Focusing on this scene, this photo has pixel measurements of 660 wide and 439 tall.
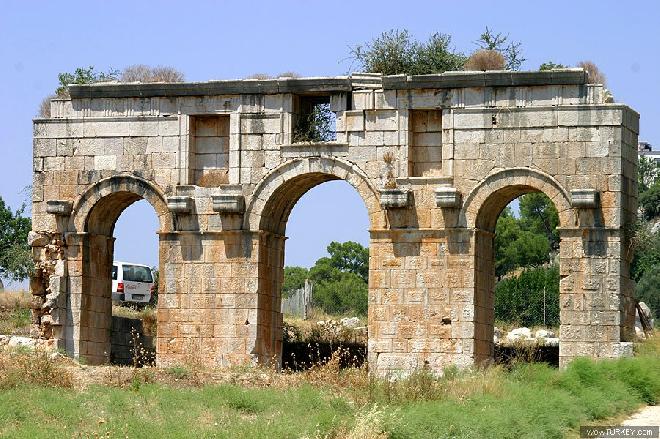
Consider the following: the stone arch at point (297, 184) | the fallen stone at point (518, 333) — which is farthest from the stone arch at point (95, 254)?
the fallen stone at point (518, 333)

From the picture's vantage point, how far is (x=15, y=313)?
33688 mm

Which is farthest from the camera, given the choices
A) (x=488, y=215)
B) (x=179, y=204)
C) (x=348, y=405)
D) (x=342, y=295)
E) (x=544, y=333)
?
(x=342, y=295)

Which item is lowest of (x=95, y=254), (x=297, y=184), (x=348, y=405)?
(x=348, y=405)

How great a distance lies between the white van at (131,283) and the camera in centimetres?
3744

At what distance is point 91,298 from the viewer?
94.8 feet

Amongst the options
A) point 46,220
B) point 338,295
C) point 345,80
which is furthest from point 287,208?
point 338,295

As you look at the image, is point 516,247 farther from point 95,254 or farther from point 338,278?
point 95,254

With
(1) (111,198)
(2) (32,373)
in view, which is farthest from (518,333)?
(2) (32,373)

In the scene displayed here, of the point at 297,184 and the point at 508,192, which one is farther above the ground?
the point at 297,184

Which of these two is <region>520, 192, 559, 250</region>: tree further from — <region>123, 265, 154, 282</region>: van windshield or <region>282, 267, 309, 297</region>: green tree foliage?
<region>123, 265, 154, 282</region>: van windshield

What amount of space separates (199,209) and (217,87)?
7.83ft

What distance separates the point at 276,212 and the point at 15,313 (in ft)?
28.1

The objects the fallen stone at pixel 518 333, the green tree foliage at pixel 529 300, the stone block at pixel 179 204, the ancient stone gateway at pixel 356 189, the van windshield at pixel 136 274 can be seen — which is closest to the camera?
the ancient stone gateway at pixel 356 189

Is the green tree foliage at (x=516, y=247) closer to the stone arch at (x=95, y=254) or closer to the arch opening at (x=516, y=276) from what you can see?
the arch opening at (x=516, y=276)
